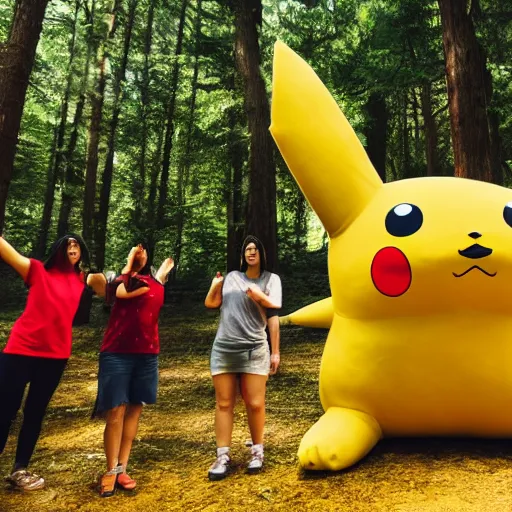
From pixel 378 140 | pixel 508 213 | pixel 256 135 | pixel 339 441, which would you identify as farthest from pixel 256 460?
pixel 378 140

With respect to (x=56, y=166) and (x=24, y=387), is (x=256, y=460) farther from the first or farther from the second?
(x=56, y=166)

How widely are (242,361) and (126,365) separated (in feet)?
2.38

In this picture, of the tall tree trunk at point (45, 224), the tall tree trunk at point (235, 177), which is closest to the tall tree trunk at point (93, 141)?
the tall tree trunk at point (235, 177)

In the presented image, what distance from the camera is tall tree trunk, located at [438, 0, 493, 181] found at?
5805 mm

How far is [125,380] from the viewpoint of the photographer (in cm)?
297

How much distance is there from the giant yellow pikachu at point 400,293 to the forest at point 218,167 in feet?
0.92

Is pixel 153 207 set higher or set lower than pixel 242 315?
higher

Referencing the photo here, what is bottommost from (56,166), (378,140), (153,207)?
(153,207)

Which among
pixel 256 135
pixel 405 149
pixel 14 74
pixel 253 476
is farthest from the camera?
pixel 405 149

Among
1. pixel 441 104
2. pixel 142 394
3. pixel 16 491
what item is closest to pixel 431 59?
pixel 441 104

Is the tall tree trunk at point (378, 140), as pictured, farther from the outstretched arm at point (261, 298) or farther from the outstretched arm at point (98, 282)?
the outstretched arm at point (98, 282)

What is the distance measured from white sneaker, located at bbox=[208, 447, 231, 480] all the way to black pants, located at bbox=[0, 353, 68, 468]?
1.14 m

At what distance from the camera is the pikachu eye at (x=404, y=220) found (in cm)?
315

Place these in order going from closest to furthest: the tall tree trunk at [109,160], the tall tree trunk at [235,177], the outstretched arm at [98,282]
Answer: the outstretched arm at [98,282]
the tall tree trunk at [235,177]
the tall tree trunk at [109,160]
